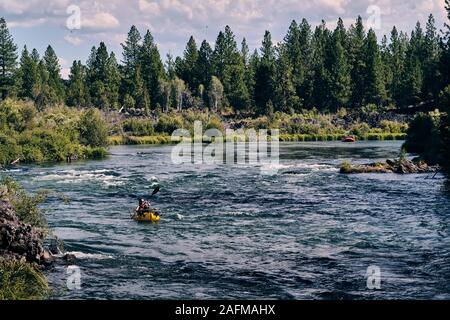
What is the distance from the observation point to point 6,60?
125m

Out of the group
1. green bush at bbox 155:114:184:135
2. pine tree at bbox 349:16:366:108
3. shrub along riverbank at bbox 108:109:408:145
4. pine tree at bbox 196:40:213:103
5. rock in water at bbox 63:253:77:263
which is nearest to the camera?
rock in water at bbox 63:253:77:263

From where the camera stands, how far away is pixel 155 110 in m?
132

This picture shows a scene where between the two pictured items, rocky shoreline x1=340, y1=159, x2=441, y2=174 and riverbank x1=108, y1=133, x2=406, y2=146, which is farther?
riverbank x1=108, y1=133, x2=406, y2=146

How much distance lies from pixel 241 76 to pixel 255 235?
11394 centimetres

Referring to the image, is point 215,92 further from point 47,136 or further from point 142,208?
point 142,208

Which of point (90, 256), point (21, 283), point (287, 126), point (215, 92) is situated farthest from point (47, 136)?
point (215, 92)

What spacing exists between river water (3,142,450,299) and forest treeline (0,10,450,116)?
8112 centimetres

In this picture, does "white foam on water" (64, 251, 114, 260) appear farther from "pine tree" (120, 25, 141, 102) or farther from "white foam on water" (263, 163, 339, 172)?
"pine tree" (120, 25, 141, 102)

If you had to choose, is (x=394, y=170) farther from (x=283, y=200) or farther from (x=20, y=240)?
(x=20, y=240)

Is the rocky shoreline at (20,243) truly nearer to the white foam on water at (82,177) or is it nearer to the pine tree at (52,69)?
the white foam on water at (82,177)

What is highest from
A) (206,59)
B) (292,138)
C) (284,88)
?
(206,59)

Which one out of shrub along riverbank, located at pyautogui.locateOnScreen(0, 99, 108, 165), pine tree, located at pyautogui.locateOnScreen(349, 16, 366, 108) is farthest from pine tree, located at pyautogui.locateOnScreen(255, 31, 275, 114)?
shrub along riverbank, located at pyautogui.locateOnScreen(0, 99, 108, 165)

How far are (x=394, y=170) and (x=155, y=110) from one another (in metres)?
84.6

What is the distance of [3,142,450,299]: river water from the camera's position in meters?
21.1
